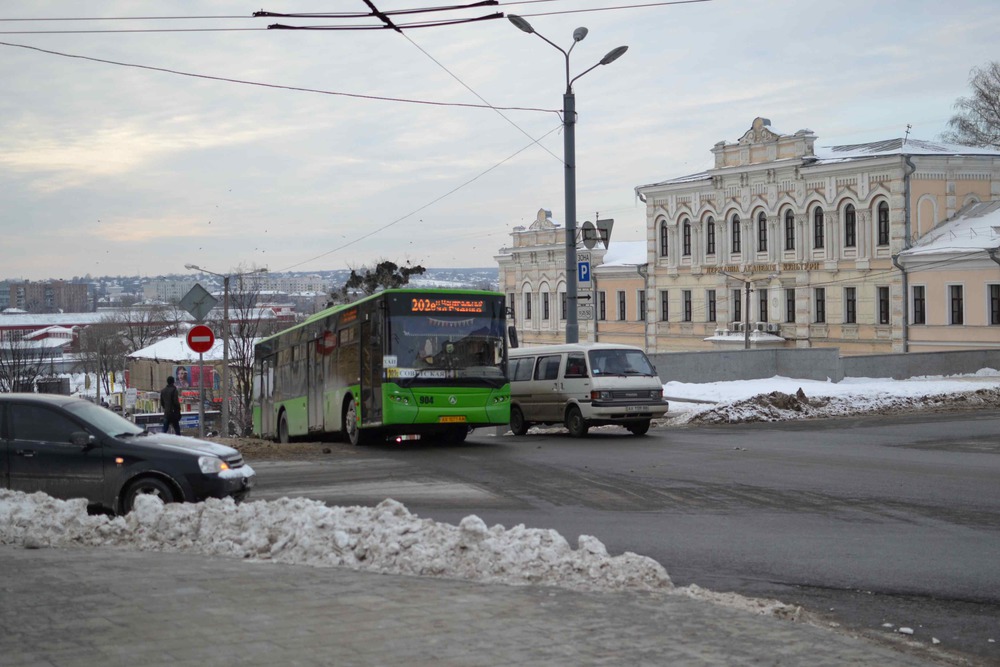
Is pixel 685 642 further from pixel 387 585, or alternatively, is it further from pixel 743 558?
Answer: pixel 743 558

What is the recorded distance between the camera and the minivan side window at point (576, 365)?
955 inches

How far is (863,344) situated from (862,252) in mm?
4526

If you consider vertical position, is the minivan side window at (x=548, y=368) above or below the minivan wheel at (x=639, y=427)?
above

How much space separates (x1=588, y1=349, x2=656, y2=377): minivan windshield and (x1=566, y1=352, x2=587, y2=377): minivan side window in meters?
0.18

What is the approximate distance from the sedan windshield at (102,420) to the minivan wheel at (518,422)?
14.5 metres

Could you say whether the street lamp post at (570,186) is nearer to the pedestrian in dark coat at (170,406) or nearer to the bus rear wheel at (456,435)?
the bus rear wheel at (456,435)

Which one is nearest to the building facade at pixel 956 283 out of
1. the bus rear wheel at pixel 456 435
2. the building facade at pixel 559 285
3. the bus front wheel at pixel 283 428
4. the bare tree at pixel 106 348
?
the building facade at pixel 559 285

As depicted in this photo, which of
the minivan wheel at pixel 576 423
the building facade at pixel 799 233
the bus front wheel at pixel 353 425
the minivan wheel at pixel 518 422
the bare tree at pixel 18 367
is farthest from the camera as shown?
the bare tree at pixel 18 367

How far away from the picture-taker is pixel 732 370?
4128 cm

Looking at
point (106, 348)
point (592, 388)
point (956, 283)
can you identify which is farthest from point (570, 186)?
point (106, 348)

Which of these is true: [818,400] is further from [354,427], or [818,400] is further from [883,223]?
[883,223]

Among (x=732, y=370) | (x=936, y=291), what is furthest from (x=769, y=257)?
(x=732, y=370)

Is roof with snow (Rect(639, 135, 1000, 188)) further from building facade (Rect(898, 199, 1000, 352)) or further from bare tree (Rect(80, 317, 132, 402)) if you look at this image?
bare tree (Rect(80, 317, 132, 402))

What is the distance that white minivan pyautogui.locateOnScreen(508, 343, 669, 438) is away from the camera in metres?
23.8
